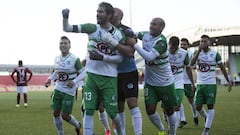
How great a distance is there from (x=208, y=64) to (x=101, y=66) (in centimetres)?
433

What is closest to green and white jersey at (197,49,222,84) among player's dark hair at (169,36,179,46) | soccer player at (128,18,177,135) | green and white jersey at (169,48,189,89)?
green and white jersey at (169,48,189,89)

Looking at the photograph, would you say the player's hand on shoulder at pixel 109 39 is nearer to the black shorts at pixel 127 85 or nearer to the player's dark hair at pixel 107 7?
the player's dark hair at pixel 107 7

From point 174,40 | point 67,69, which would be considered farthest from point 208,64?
point 67,69

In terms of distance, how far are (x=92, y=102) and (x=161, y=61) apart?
1935 mm

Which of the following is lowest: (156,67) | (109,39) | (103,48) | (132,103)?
(132,103)

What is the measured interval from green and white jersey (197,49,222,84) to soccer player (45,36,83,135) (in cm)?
303

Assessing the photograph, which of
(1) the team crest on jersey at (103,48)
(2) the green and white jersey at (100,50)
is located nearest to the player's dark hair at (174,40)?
(2) the green and white jersey at (100,50)

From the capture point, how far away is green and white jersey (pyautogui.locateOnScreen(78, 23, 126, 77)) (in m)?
6.84

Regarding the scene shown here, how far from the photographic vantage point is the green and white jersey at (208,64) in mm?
10516

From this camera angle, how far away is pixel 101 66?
6.94 m

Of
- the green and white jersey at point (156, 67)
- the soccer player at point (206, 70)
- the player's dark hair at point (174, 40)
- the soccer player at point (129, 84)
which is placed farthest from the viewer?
the soccer player at point (206, 70)

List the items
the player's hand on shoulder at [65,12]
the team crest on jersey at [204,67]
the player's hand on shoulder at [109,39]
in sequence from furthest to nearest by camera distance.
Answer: the team crest on jersey at [204,67] < the player's hand on shoulder at [109,39] < the player's hand on shoulder at [65,12]

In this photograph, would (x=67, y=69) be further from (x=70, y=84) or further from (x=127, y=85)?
(x=127, y=85)

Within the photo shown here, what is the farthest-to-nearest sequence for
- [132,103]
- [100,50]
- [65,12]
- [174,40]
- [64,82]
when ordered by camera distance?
[174,40] → [64,82] → [132,103] → [100,50] → [65,12]
